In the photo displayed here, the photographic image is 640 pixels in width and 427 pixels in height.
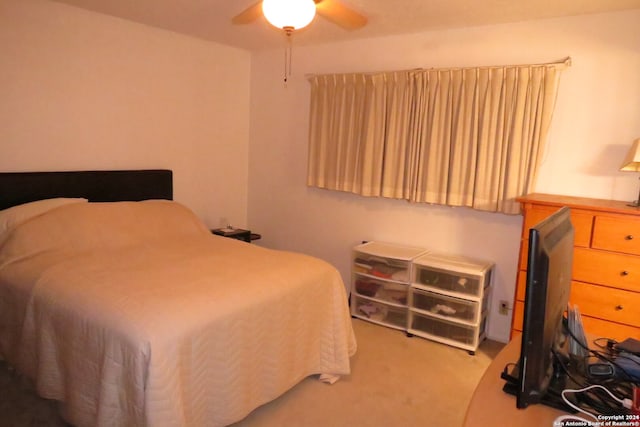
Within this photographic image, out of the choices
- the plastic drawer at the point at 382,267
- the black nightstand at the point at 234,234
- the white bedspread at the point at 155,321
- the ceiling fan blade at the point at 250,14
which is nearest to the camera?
the white bedspread at the point at 155,321

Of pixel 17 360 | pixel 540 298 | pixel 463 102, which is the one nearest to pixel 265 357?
pixel 17 360

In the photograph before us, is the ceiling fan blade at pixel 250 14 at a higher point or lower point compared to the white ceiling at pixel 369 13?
lower

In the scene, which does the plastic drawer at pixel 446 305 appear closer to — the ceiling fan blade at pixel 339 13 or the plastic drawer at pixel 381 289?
the plastic drawer at pixel 381 289

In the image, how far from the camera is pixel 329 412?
2322mm

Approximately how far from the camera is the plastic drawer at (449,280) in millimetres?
3031

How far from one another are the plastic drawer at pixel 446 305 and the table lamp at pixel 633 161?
1.18 meters

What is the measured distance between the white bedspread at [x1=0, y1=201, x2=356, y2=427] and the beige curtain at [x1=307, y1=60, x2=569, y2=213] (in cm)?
122

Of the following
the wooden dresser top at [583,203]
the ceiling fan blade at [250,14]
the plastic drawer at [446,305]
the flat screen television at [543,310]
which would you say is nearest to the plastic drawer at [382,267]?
the plastic drawer at [446,305]

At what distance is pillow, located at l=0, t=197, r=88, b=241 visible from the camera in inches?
102

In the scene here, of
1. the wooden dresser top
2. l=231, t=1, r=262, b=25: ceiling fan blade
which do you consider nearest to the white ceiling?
l=231, t=1, r=262, b=25: ceiling fan blade

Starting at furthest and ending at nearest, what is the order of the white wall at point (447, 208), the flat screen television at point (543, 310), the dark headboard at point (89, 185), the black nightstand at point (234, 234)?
the black nightstand at point (234, 234), the dark headboard at point (89, 185), the white wall at point (447, 208), the flat screen television at point (543, 310)

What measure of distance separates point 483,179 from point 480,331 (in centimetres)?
114

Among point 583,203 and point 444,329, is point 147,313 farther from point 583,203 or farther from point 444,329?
point 583,203

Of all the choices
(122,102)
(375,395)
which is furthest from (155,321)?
(122,102)
